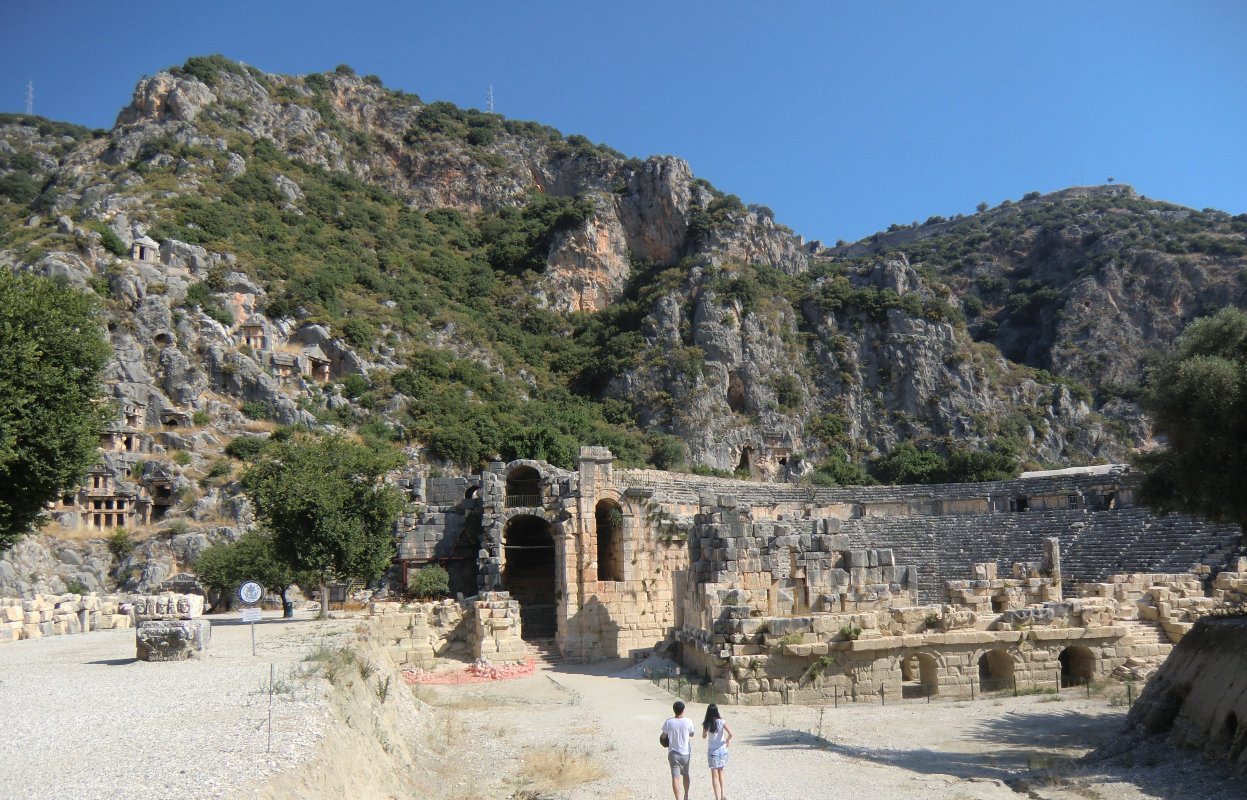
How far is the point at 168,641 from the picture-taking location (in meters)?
13.3

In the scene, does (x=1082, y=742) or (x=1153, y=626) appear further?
(x=1153, y=626)

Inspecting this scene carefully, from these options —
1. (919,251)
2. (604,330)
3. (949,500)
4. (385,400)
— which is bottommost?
(949,500)

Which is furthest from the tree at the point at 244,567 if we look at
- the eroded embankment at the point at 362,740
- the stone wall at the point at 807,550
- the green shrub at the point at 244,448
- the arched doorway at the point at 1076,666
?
the arched doorway at the point at 1076,666

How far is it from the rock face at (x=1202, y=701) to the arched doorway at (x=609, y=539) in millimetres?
14623

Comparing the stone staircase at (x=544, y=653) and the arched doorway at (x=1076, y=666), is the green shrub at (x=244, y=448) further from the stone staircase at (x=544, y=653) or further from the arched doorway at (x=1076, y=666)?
the arched doorway at (x=1076, y=666)

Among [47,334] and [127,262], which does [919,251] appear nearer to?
[127,262]

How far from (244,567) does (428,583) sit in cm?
655

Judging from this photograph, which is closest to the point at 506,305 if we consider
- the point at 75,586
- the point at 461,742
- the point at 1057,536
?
the point at 75,586

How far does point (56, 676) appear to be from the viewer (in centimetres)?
1204

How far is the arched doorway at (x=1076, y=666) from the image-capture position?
55.3 feet

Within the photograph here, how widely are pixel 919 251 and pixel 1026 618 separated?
9298 centimetres

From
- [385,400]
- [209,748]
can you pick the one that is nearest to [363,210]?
[385,400]

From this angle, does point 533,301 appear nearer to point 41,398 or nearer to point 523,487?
point 523,487

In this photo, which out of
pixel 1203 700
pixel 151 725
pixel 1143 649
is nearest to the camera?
pixel 151 725
